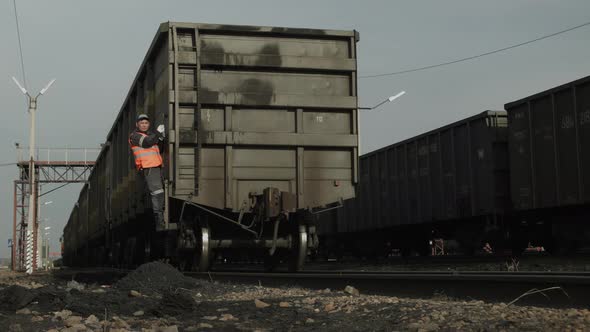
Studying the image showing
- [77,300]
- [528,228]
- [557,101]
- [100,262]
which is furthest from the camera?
[100,262]

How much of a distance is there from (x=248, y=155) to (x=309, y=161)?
1006 millimetres

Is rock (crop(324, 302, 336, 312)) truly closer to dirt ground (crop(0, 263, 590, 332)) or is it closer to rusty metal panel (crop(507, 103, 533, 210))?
dirt ground (crop(0, 263, 590, 332))

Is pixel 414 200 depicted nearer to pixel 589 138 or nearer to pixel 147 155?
pixel 589 138

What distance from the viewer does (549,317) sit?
4906mm

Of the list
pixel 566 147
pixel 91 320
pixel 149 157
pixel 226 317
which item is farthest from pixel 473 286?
pixel 566 147

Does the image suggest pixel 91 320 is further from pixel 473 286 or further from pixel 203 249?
pixel 203 249

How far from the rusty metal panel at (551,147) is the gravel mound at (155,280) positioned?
8132 mm

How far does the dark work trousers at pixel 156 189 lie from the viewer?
10.6 metres

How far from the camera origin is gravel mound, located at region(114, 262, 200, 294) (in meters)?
9.02

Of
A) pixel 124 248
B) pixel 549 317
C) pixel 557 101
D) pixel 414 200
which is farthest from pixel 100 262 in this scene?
pixel 549 317

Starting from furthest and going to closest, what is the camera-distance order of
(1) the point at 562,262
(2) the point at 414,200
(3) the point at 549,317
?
(2) the point at 414,200 < (1) the point at 562,262 < (3) the point at 549,317

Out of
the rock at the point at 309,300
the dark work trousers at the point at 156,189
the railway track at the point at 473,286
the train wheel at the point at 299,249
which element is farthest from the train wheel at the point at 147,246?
the rock at the point at 309,300

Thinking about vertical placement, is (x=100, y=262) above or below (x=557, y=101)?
below

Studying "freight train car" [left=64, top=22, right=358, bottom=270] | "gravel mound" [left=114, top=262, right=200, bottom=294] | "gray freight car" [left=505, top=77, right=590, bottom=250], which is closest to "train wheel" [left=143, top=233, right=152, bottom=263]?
"freight train car" [left=64, top=22, right=358, bottom=270]
